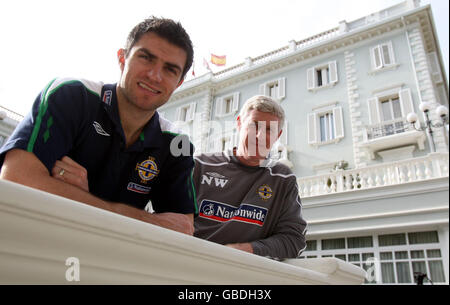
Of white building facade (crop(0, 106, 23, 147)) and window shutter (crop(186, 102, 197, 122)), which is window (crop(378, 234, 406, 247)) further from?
window shutter (crop(186, 102, 197, 122))

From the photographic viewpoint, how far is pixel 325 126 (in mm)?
10320

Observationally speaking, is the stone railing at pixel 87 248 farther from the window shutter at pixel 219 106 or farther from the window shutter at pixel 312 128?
the window shutter at pixel 219 106

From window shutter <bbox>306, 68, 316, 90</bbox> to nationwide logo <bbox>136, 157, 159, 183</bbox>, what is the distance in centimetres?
1057

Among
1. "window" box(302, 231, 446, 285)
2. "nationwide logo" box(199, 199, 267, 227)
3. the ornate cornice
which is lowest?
"nationwide logo" box(199, 199, 267, 227)

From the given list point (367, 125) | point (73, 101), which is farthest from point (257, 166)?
point (367, 125)

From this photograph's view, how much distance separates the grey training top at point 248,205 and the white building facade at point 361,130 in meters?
5.25

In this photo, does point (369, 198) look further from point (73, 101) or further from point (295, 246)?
point (73, 101)

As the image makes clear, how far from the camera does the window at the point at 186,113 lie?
1356 centimetres

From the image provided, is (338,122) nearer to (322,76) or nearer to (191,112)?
(322,76)

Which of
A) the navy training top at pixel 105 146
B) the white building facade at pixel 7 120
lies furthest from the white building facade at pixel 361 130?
the navy training top at pixel 105 146

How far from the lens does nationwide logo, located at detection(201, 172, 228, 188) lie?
1457 mm

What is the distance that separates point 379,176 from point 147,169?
6765 mm

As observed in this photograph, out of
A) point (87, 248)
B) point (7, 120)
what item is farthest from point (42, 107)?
point (7, 120)

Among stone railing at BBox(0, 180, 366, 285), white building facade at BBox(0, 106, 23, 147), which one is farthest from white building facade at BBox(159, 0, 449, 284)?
stone railing at BBox(0, 180, 366, 285)
